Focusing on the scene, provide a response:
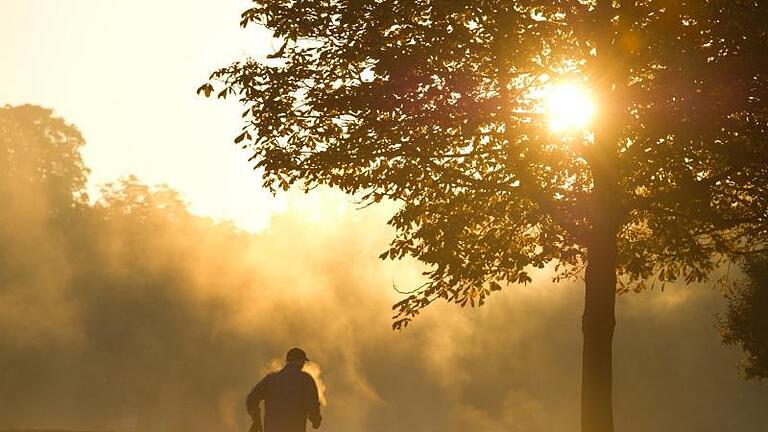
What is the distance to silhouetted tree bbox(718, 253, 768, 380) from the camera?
96.4ft

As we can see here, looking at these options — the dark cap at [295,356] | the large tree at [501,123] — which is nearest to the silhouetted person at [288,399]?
the dark cap at [295,356]

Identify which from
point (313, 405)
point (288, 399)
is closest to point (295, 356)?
point (288, 399)

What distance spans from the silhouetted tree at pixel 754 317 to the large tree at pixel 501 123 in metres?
10.8

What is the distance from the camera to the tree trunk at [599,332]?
58.8 feet

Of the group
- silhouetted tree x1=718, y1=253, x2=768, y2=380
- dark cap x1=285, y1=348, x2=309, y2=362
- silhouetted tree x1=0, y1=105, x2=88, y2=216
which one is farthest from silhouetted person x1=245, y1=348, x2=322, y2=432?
silhouetted tree x1=0, y1=105, x2=88, y2=216

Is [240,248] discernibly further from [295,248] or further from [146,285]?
[146,285]

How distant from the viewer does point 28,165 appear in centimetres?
8669

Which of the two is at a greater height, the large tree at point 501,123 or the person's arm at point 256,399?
the large tree at point 501,123

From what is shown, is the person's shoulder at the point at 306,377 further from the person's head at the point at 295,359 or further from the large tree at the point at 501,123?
the large tree at the point at 501,123

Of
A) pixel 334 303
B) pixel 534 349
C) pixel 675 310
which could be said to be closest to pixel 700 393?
pixel 675 310

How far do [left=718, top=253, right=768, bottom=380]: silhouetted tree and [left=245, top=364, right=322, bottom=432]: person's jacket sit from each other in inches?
684

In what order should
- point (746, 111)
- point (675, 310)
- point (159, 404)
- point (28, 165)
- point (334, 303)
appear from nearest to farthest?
1. point (746, 111)
2. point (675, 310)
3. point (159, 404)
4. point (334, 303)
5. point (28, 165)

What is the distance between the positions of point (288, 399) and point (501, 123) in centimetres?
634

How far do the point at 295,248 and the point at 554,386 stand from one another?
35.2m
